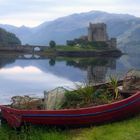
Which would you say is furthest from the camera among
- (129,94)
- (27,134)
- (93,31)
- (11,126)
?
(93,31)

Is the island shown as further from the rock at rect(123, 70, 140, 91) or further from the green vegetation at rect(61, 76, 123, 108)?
the green vegetation at rect(61, 76, 123, 108)

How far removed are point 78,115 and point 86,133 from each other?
891 millimetres

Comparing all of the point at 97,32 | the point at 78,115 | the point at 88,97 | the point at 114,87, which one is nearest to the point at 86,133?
the point at 78,115

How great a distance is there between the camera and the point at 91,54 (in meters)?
161

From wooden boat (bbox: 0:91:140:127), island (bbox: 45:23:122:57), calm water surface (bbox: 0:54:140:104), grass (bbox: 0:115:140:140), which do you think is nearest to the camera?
grass (bbox: 0:115:140:140)

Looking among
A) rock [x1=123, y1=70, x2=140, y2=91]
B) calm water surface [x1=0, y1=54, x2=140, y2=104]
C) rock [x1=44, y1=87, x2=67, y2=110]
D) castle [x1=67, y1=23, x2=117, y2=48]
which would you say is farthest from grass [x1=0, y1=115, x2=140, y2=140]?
castle [x1=67, y1=23, x2=117, y2=48]

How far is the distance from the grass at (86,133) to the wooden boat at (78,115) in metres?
0.28

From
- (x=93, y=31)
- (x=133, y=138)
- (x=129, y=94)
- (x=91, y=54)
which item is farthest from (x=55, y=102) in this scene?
(x=93, y=31)

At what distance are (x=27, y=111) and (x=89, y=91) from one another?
3.11 meters

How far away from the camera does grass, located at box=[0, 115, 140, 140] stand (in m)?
15.7

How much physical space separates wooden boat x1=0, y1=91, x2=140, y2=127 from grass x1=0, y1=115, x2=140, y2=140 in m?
0.28

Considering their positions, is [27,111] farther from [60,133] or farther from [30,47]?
[30,47]

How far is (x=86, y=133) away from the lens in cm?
1675

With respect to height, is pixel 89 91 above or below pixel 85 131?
above
